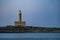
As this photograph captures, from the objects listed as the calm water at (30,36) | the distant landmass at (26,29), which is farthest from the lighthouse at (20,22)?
the calm water at (30,36)

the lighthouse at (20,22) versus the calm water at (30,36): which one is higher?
the lighthouse at (20,22)

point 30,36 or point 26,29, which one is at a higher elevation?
point 26,29

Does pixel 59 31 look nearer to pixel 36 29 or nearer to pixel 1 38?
pixel 36 29

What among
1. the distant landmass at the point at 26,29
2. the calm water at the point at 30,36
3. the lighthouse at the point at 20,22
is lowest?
the calm water at the point at 30,36

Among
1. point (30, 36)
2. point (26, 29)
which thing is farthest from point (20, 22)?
point (30, 36)

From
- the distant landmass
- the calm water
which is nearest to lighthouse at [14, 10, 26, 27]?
the distant landmass

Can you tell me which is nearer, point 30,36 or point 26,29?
point 26,29

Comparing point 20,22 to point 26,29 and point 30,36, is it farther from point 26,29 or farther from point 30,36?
point 30,36

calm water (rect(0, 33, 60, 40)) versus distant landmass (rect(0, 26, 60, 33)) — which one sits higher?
distant landmass (rect(0, 26, 60, 33))

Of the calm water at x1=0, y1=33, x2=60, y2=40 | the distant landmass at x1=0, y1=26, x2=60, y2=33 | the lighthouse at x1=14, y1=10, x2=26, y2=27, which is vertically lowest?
the calm water at x1=0, y1=33, x2=60, y2=40

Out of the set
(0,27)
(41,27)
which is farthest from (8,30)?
(41,27)

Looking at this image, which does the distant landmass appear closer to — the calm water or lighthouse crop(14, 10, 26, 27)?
lighthouse crop(14, 10, 26, 27)

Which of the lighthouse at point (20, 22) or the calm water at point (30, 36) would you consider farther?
the calm water at point (30, 36)

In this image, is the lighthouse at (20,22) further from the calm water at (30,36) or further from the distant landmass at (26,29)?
the calm water at (30,36)
